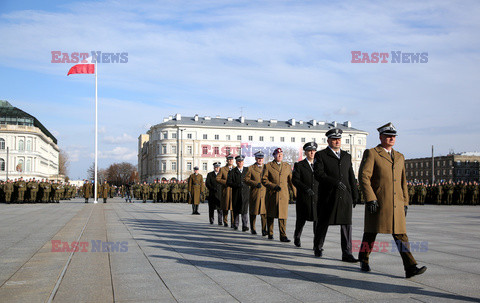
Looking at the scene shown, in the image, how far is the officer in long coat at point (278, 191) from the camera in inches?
417

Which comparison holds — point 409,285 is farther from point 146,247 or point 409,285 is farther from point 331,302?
point 146,247

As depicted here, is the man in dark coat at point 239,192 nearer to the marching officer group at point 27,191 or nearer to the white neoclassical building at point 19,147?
the marching officer group at point 27,191

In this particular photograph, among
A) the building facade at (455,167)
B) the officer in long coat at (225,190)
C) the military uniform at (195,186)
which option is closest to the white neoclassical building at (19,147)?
the military uniform at (195,186)

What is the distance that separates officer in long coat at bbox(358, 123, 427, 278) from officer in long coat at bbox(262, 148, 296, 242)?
3666 millimetres

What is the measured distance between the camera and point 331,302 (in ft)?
17.0

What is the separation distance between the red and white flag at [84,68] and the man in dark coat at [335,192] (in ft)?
101

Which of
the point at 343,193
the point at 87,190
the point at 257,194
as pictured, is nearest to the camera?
the point at 343,193

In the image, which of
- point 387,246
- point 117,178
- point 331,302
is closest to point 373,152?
point 331,302

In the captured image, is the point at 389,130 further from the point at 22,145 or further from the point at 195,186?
Result: the point at 22,145

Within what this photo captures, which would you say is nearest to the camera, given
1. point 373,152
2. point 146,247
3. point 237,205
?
point 373,152

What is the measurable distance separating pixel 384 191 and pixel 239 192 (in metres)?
6.91

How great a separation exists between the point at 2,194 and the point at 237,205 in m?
29.4

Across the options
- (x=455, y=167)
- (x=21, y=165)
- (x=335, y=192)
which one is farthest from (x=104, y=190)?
(x=455, y=167)

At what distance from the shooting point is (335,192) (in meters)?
8.04
